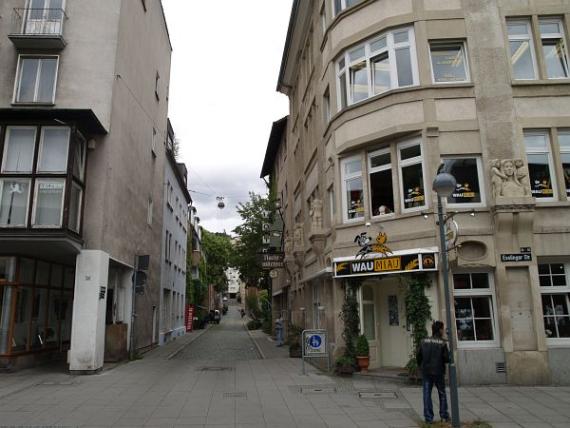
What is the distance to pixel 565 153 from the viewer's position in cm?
1324

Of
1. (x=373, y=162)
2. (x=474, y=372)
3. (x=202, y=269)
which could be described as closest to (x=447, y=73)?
(x=373, y=162)

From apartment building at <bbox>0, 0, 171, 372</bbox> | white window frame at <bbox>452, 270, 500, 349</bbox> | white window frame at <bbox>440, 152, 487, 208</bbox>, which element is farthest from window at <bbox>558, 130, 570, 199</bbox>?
apartment building at <bbox>0, 0, 171, 372</bbox>

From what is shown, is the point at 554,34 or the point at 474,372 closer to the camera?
the point at 474,372

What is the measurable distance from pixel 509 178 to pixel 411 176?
2508mm

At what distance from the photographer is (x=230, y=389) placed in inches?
476

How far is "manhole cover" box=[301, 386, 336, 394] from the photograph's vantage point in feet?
37.8

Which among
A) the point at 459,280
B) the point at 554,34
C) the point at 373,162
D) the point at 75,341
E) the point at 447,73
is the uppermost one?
the point at 554,34

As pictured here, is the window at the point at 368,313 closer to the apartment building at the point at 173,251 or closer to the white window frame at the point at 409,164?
the white window frame at the point at 409,164

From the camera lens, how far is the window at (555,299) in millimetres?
12438

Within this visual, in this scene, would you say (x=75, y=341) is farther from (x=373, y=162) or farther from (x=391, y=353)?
(x=373, y=162)

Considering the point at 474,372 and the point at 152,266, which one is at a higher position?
the point at 152,266

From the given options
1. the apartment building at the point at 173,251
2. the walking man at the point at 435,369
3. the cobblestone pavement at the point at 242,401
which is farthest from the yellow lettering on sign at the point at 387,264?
the apartment building at the point at 173,251

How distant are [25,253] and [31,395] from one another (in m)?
5.61

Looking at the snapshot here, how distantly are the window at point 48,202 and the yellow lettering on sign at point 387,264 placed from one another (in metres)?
9.19
